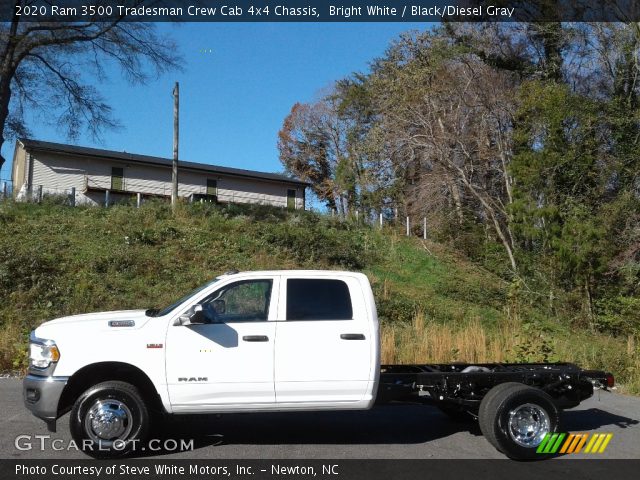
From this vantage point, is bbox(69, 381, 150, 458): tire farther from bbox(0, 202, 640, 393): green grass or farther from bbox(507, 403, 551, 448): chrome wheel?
bbox(0, 202, 640, 393): green grass

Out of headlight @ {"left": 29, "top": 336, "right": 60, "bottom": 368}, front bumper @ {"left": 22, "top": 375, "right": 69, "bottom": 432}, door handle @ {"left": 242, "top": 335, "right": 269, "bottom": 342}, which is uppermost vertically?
door handle @ {"left": 242, "top": 335, "right": 269, "bottom": 342}

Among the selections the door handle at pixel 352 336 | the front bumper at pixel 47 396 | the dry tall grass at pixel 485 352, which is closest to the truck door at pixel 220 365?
the door handle at pixel 352 336

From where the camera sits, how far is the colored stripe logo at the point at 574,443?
673 centimetres

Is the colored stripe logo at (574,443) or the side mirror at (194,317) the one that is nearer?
the side mirror at (194,317)

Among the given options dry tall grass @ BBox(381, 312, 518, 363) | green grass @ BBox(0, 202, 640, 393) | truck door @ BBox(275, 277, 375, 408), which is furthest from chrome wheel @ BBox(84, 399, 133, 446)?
dry tall grass @ BBox(381, 312, 518, 363)

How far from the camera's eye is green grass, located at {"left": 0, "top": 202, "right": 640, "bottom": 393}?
42.7 feet

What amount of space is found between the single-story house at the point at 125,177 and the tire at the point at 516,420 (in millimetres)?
30900

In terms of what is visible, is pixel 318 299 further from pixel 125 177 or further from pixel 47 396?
pixel 125 177

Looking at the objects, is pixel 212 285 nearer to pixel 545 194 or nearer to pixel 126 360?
pixel 126 360

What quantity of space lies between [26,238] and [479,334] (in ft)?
55.0

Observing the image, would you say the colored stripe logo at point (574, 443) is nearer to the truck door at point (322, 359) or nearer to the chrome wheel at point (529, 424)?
the chrome wheel at point (529, 424)

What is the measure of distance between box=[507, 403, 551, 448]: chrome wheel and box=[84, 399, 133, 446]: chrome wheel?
397 centimetres

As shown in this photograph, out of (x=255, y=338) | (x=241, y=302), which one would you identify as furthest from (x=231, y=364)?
(x=241, y=302)

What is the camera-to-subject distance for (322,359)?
6.58 metres
